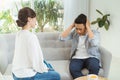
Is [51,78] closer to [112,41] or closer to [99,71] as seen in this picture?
[99,71]

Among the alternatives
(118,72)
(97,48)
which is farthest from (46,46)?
(118,72)

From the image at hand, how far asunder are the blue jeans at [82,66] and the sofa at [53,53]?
59 millimetres

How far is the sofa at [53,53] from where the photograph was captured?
2.59 meters

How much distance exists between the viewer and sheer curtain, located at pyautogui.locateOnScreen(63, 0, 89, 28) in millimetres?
4801

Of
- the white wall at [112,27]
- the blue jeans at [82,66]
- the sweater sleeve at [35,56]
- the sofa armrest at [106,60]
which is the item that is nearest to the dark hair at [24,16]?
the sweater sleeve at [35,56]

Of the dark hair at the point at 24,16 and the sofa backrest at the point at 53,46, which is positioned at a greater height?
the dark hair at the point at 24,16

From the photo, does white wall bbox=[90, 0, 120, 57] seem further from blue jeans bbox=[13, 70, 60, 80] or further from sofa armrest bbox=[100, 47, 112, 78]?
blue jeans bbox=[13, 70, 60, 80]

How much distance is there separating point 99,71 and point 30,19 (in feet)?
3.48

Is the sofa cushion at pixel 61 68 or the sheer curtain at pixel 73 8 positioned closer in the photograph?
the sofa cushion at pixel 61 68

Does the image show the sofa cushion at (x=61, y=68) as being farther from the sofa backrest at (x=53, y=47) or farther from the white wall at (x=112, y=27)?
the white wall at (x=112, y=27)

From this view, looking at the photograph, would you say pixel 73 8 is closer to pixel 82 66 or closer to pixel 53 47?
pixel 53 47

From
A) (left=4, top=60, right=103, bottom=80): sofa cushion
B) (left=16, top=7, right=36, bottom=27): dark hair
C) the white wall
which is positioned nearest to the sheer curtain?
the white wall

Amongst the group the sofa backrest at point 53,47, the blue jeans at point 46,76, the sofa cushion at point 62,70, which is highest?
the sofa backrest at point 53,47

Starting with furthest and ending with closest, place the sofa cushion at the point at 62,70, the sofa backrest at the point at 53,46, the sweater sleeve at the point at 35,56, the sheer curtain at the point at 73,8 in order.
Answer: the sheer curtain at the point at 73,8 < the sofa backrest at the point at 53,46 < the sofa cushion at the point at 62,70 < the sweater sleeve at the point at 35,56
